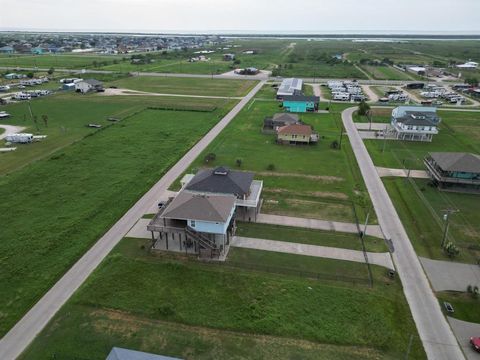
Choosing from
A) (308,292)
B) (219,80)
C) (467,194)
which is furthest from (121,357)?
(219,80)

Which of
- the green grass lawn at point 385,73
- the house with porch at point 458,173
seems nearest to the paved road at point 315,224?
the house with porch at point 458,173

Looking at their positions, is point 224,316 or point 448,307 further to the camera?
point 448,307

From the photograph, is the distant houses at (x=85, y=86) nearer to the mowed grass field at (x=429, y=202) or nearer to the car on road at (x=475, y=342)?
the mowed grass field at (x=429, y=202)

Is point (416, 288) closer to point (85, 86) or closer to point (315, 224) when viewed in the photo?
point (315, 224)

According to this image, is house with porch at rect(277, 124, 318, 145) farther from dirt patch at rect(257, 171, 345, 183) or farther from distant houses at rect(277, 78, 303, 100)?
distant houses at rect(277, 78, 303, 100)

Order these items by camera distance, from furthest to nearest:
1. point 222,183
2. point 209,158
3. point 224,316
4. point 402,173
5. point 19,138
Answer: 1. point 19,138
2. point 209,158
3. point 402,173
4. point 222,183
5. point 224,316

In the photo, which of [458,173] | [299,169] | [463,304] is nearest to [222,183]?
[299,169]

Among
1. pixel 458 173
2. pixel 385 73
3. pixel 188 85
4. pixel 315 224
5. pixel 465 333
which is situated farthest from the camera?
pixel 385 73
